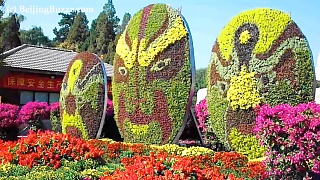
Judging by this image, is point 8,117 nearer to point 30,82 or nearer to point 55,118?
point 55,118

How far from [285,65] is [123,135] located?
423cm

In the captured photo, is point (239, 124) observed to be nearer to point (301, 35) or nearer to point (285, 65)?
point (285, 65)

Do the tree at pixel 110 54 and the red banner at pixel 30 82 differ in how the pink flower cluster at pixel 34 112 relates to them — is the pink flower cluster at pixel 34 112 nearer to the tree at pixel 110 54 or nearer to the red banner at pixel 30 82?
the red banner at pixel 30 82

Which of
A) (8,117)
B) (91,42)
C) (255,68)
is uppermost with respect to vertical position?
(91,42)

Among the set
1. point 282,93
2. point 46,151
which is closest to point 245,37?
point 282,93

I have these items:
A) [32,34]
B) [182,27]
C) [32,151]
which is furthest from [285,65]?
[32,34]

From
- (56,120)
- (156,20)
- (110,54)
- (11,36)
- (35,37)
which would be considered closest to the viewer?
(156,20)

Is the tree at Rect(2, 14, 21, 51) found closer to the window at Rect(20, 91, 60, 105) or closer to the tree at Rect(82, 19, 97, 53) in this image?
the tree at Rect(82, 19, 97, 53)

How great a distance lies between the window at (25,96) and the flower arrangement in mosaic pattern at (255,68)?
1207cm

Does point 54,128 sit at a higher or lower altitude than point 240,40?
lower

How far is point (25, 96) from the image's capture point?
796 inches

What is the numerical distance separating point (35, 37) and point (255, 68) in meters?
49.5

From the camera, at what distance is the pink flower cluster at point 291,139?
6.18 m

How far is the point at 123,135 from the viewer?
37.5 feet
